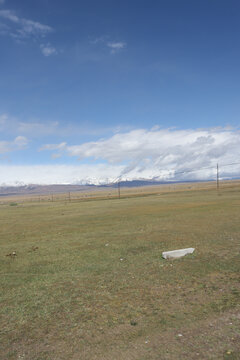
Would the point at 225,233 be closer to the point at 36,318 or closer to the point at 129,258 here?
the point at 129,258

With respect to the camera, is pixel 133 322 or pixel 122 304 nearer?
pixel 133 322

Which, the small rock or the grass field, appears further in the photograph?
the small rock

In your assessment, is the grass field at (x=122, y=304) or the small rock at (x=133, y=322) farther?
the small rock at (x=133, y=322)

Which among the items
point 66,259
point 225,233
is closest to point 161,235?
point 225,233

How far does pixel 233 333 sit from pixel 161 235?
44.4 ft

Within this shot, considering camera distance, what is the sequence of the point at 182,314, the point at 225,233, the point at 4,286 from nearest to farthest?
the point at 182,314 < the point at 4,286 < the point at 225,233

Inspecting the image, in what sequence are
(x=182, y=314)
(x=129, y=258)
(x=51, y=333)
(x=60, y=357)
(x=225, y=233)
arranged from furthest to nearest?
(x=225, y=233) < (x=129, y=258) < (x=182, y=314) < (x=51, y=333) < (x=60, y=357)

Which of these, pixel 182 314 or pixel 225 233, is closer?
pixel 182 314

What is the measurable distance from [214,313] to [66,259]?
965 centimetres

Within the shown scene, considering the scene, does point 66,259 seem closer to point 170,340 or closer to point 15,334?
→ point 15,334

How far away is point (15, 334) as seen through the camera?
23.5ft

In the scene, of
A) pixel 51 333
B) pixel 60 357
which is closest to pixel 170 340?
pixel 60 357

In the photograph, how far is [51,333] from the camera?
7113 mm

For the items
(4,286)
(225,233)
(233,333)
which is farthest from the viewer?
(225,233)
